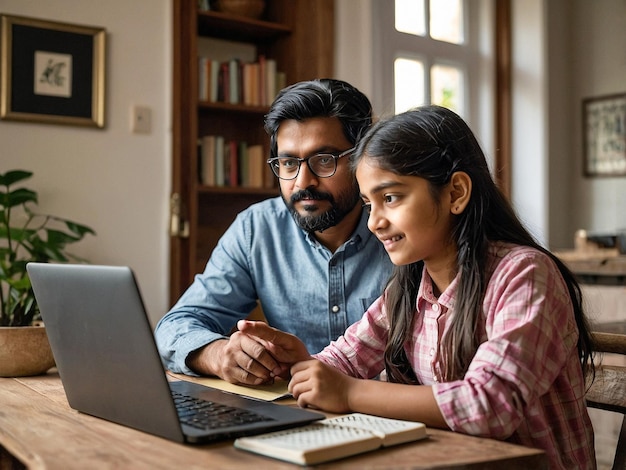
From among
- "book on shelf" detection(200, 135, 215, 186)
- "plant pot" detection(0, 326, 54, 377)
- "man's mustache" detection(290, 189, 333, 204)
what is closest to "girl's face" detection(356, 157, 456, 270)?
Answer: "man's mustache" detection(290, 189, 333, 204)

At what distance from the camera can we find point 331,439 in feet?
2.92

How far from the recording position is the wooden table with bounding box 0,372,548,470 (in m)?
0.84

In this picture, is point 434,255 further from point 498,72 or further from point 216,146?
point 498,72

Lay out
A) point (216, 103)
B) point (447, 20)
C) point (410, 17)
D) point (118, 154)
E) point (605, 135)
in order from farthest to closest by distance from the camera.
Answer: point (605, 135) → point (447, 20) → point (410, 17) → point (216, 103) → point (118, 154)

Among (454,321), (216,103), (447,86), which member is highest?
(447,86)

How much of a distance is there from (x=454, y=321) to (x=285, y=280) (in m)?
0.73

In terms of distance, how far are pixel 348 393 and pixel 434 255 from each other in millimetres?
304

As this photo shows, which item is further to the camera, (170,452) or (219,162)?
(219,162)

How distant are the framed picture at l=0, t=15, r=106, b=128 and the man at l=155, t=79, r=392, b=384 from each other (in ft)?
5.33

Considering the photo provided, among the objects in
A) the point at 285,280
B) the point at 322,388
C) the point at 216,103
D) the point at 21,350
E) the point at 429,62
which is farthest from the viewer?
the point at 429,62

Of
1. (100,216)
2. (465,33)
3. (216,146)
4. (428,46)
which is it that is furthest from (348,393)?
(465,33)

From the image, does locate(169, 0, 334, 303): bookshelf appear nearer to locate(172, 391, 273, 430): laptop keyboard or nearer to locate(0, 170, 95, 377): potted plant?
locate(0, 170, 95, 377): potted plant

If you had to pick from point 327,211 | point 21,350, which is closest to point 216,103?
point 327,211

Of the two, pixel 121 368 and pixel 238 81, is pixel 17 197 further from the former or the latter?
pixel 121 368
